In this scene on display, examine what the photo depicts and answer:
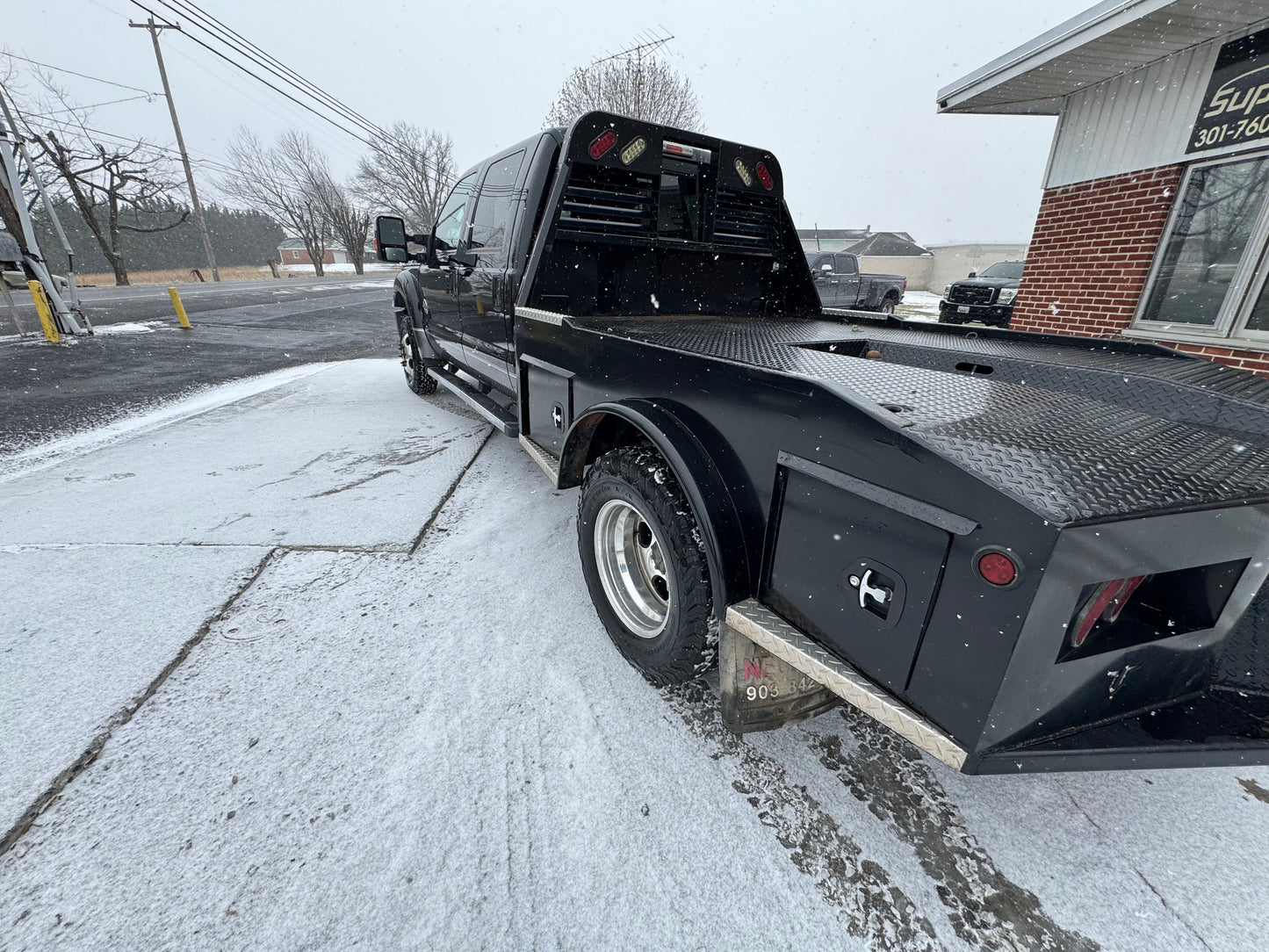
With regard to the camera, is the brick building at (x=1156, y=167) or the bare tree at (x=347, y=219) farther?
the bare tree at (x=347, y=219)

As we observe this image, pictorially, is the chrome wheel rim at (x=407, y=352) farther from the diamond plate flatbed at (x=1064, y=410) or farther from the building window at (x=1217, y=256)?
the building window at (x=1217, y=256)

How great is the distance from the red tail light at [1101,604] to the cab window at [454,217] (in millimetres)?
4550

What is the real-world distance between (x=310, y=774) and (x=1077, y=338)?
362cm

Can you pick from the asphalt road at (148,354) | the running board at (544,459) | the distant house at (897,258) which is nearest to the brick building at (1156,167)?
the running board at (544,459)

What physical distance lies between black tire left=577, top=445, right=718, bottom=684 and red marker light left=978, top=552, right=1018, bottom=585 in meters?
0.80

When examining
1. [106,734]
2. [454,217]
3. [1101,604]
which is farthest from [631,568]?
[454,217]

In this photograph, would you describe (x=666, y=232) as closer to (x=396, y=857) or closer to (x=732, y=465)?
(x=732, y=465)

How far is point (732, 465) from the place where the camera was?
1.57m

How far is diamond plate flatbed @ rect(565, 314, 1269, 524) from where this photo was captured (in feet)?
3.26

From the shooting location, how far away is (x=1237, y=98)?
14.8 ft

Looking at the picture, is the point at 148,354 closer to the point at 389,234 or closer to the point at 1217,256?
the point at 389,234

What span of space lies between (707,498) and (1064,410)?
3.23ft

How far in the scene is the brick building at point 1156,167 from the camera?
174 inches

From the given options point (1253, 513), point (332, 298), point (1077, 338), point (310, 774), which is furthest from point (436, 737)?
point (332, 298)
